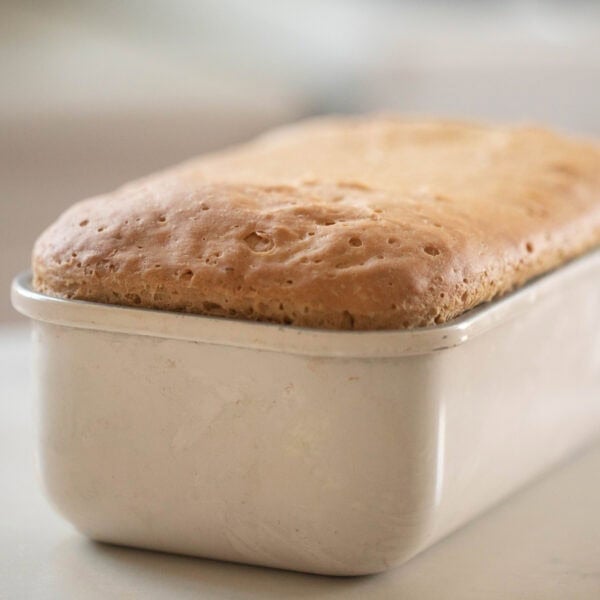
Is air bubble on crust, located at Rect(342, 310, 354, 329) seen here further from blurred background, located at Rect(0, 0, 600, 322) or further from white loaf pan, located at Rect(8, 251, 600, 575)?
blurred background, located at Rect(0, 0, 600, 322)

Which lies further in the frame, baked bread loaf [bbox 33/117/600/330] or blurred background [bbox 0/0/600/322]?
blurred background [bbox 0/0/600/322]

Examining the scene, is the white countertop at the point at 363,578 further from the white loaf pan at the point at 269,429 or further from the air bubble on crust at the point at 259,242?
the air bubble on crust at the point at 259,242

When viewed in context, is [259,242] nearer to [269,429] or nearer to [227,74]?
[269,429]

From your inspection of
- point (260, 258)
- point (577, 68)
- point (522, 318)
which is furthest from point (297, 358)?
point (577, 68)

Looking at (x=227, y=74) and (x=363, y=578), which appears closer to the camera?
(x=363, y=578)

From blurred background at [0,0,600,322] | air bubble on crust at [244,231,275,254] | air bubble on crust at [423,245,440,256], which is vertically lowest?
blurred background at [0,0,600,322]

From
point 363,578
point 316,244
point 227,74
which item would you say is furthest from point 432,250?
point 227,74

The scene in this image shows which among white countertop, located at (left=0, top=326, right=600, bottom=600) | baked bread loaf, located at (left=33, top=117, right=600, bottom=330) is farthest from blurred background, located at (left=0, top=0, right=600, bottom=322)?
white countertop, located at (left=0, top=326, right=600, bottom=600)
